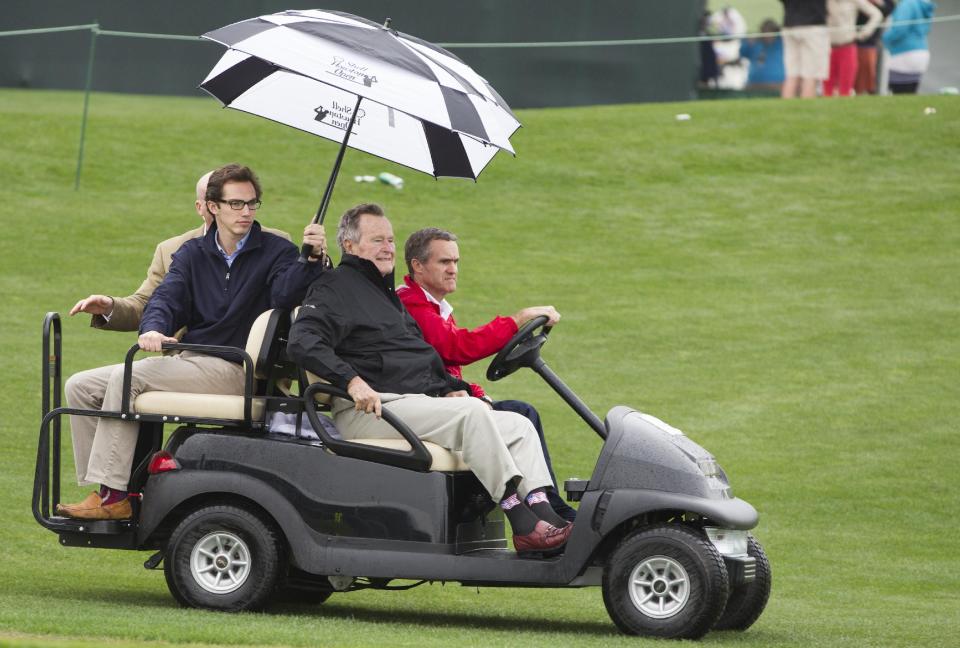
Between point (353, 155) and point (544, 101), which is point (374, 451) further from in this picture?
point (544, 101)

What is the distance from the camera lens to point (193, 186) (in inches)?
721

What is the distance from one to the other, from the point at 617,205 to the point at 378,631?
12.5 m

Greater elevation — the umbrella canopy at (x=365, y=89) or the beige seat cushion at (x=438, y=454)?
the umbrella canopy at (x=365, y=89)

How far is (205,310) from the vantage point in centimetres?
736

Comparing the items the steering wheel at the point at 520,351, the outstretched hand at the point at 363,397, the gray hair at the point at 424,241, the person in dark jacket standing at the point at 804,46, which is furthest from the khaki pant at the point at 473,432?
the person in dark jacket standing at the point at 804,46

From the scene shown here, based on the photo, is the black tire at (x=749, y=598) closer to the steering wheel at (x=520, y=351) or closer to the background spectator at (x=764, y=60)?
the steering wheel at (x=520, y=351)

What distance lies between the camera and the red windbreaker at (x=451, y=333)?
24.1ft

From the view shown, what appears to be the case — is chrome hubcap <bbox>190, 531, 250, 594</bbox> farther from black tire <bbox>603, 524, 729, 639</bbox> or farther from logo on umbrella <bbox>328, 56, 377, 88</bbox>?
logo on umbrella <bbox>328, 56, 377, 88</bbox>

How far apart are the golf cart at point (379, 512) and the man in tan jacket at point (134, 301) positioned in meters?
0.22

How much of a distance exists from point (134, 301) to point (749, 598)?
2994mm

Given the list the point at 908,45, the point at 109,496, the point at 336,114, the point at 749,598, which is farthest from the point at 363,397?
the point at 908,45

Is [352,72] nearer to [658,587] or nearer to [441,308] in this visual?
[441,308]

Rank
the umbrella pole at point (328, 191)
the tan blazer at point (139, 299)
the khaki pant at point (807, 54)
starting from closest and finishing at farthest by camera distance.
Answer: the umbrella pole at point (328, 191)
the tan blazer at point (139, 299)
the khaki pant at point (807, 54)

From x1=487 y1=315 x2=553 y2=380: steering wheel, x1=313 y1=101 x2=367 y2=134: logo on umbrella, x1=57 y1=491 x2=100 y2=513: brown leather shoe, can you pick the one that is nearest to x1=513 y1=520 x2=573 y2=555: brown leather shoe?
x1=487 y1=315 x2=553 y2=380: steering wheel
